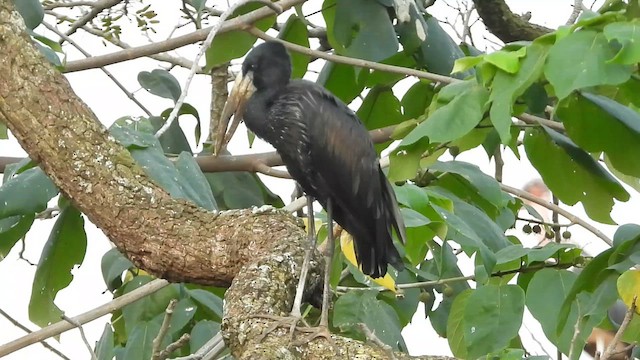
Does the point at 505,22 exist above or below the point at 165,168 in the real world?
above

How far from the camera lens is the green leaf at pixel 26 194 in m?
2.19

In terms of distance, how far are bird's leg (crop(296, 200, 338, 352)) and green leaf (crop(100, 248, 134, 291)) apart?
31.7 inches

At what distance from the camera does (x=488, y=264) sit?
82.7 inches

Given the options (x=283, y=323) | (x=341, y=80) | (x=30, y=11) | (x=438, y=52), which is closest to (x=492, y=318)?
(x=283, y=323)

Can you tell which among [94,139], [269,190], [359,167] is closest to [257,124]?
[359,167]

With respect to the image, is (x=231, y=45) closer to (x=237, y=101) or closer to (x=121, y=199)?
(x=237, y=101)

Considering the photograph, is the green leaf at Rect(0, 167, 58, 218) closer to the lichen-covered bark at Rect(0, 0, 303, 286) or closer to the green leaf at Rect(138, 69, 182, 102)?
the lichen-covered bark at Rect(0, 0, 303, 286)

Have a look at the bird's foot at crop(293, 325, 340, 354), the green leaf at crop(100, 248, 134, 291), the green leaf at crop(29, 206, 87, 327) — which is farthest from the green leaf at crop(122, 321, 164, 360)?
the bird's foot at crop(293, 325, 340, 354)

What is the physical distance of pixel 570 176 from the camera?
2.29 meters

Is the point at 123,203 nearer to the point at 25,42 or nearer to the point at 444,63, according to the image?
the point at 25,42

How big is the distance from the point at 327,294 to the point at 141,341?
2.30 feet

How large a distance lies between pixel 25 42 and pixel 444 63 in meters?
1.23

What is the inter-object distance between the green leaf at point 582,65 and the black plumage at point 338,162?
54cm

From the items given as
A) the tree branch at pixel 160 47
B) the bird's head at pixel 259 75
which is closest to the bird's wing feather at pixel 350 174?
the bird's head at pixel 259 75
